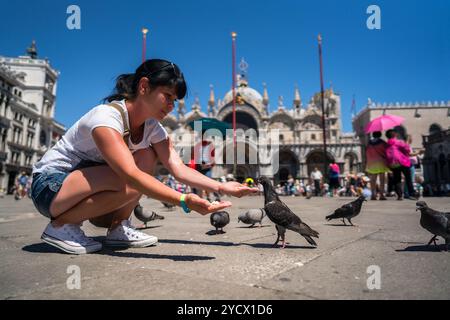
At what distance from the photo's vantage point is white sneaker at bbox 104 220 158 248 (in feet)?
7.15

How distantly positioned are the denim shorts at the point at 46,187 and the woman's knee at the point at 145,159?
510mm

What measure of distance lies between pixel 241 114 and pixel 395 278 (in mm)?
37495

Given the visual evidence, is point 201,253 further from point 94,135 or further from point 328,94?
point 328,94

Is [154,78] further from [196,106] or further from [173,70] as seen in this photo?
[196,106]

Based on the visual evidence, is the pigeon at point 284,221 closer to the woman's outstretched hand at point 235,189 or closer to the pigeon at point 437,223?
the woman's outstretched hand at point 235,189

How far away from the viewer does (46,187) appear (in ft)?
6.22

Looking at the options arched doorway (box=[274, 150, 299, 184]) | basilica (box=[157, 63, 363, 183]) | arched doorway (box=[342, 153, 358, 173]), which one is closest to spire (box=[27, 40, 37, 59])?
basilica (box=[157, 63, 363, 183])

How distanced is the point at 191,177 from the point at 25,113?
1477 inches

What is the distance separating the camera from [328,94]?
39.3m

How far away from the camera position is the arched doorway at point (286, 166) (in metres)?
35.2

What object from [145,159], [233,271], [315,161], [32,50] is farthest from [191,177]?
[32,50]

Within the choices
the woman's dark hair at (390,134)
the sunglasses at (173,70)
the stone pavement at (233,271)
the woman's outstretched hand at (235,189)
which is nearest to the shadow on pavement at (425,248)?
the stone pavement at (233,271)

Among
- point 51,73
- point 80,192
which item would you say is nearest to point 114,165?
point 80,192

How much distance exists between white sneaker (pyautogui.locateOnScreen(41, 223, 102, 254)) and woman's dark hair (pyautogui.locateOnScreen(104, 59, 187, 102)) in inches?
38.6
